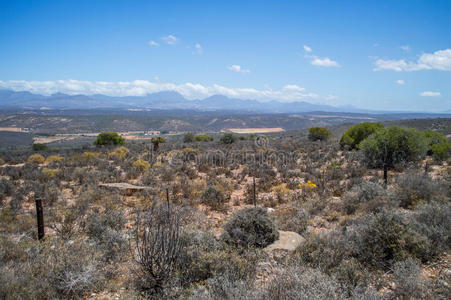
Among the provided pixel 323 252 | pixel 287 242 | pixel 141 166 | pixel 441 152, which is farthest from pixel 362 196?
pixel 141 166

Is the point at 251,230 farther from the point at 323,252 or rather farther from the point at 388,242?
the point at 388,242

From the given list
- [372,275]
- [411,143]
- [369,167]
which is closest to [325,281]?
[372,275]

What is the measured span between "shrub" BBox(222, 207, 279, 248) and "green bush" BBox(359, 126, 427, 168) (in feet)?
33.0

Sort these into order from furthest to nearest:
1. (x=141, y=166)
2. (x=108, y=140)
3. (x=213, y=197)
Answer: (x=108, y=140), (x=141, y=166), (x=213, y=197)

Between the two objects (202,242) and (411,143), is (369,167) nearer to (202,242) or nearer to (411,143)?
(411,143)

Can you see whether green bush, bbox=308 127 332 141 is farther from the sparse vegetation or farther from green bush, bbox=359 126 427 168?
the sparse vegetation

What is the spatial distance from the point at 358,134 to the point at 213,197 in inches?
615

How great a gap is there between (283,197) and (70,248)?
21.5 feet

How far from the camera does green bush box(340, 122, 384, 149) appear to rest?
61.7 feet

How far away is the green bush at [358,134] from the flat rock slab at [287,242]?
51.9ft

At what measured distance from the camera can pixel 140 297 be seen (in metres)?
3.61

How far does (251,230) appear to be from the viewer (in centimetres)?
528

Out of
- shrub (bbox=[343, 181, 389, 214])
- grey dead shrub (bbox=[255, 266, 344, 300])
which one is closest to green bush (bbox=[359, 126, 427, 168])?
shrub (bbox=[343, 181, 389, 214])

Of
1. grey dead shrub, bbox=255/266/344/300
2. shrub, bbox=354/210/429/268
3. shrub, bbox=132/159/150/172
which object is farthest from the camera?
shrub, bbox=132/159/150/172
